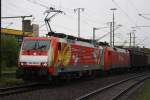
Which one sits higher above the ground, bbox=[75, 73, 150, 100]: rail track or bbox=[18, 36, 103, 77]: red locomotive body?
bbox=[18, 36, 103, 77]: red locomotive body

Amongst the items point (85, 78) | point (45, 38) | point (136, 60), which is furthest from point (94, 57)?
point (136, 60)

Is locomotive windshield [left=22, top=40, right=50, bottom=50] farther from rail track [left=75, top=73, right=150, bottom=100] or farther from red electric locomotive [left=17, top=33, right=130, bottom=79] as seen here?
rail track [left=75, top=73, right=150, bottom=100]

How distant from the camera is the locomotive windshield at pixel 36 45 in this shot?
23766 millimetres

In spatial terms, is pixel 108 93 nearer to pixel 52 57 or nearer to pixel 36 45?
pixel 52 57

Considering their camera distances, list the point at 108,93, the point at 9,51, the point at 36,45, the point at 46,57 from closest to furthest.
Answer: the point at 108,93 → the point at 46,57 → the point at 36,45 → the point at 9,51

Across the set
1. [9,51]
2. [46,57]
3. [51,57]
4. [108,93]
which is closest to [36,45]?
[46,57]

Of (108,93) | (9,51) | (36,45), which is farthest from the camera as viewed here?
(9,51)

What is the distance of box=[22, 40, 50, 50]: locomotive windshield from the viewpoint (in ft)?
78.0

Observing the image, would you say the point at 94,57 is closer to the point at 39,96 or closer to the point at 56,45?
the point at 56,45

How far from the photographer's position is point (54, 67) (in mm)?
23188

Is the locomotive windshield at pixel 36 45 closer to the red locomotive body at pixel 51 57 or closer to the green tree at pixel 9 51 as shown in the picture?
the red locomotive body at pixel 51 57

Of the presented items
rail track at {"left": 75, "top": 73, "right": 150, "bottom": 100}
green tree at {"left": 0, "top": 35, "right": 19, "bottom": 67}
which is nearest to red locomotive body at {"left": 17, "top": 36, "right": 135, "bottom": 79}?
rail track at {"left": 75, "top": 73, "right": 150, "bottom": 100}

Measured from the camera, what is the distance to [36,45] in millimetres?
24031

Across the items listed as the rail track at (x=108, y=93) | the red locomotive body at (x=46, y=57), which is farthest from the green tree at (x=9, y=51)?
the rail track at (x=108, y=93)
